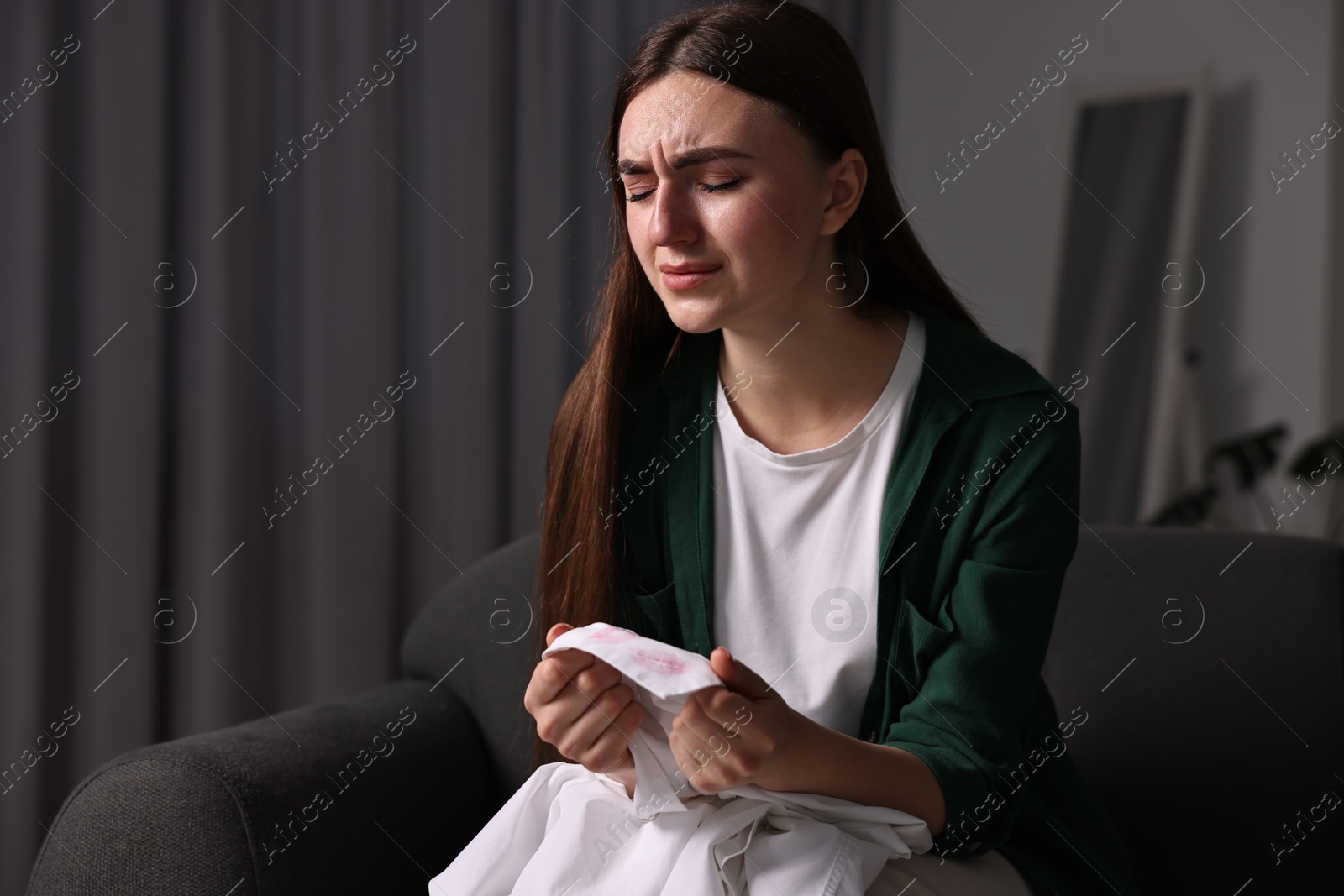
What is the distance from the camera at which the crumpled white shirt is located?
0.81 meters

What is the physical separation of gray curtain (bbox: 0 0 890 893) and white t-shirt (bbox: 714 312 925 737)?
1120mm

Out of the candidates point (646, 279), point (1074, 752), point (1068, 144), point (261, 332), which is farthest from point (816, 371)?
point (1068, 144)

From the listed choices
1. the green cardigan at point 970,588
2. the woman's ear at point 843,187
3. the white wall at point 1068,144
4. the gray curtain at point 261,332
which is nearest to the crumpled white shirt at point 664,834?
the green cardigan at point 970,588

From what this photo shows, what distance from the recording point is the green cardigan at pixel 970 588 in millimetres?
983

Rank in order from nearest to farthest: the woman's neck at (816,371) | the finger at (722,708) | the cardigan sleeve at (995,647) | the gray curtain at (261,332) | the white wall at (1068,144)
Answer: the finger at (722,708)
the cardigan sleeve at (995,647)
the woman's neck at (816,371)
the gray curtain at (261,332)
the white wall at (1068,144)

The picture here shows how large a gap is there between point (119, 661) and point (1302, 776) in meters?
1.68

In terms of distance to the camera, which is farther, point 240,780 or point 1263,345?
point 1263,345

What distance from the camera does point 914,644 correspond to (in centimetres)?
102

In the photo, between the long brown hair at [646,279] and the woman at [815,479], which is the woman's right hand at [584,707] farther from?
the long brown hair at [646,279]

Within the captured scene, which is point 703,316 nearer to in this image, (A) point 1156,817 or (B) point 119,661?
(A) point 1156,817

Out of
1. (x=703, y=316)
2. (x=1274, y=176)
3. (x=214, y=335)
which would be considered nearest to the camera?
(x=703, y=316)

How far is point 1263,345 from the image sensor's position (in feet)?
9.24

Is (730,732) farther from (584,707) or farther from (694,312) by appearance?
(694,312)

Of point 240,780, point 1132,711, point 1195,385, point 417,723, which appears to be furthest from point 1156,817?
point 1195,385
